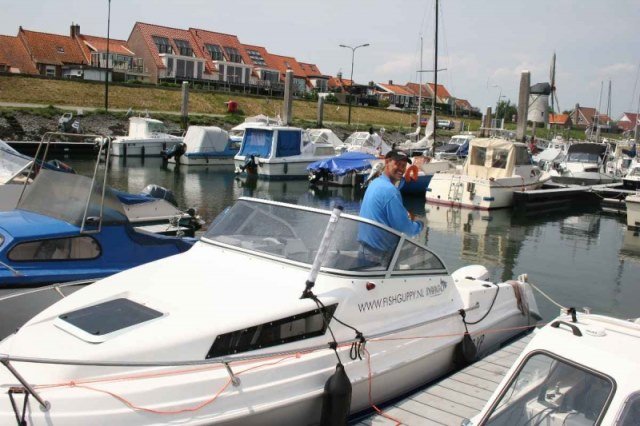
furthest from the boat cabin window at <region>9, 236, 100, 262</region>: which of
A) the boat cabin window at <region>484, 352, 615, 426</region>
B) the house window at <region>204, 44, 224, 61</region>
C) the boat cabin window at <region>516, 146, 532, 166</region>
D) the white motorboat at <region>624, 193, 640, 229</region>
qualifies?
the house window at <region>204, 44, 224, 61</region>

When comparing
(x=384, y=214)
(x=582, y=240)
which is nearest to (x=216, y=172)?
(x=582, y=240)

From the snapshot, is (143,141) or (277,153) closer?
(277,153)

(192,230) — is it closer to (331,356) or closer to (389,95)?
(331,356)

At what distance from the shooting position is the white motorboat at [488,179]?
25.5m

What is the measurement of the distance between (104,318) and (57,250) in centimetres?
366

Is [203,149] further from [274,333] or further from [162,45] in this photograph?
[162,45]

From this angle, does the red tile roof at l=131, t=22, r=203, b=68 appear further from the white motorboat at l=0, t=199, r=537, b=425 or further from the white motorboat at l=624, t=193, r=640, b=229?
the white motorboat at l=0, t=199, r=537, b=425

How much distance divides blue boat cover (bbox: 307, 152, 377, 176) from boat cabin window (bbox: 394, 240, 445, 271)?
80.8 feet

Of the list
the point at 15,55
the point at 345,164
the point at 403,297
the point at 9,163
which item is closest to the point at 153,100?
the point at 15,55

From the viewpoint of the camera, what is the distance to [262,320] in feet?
15.2

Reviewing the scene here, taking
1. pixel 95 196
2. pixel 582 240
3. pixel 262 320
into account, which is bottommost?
pixel 582 240

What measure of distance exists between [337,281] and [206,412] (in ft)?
5.65

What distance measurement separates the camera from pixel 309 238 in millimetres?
5715

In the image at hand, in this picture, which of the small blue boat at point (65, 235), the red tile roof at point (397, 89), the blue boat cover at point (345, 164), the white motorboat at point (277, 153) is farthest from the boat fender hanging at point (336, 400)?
the red tile roof at point (397, 89)
